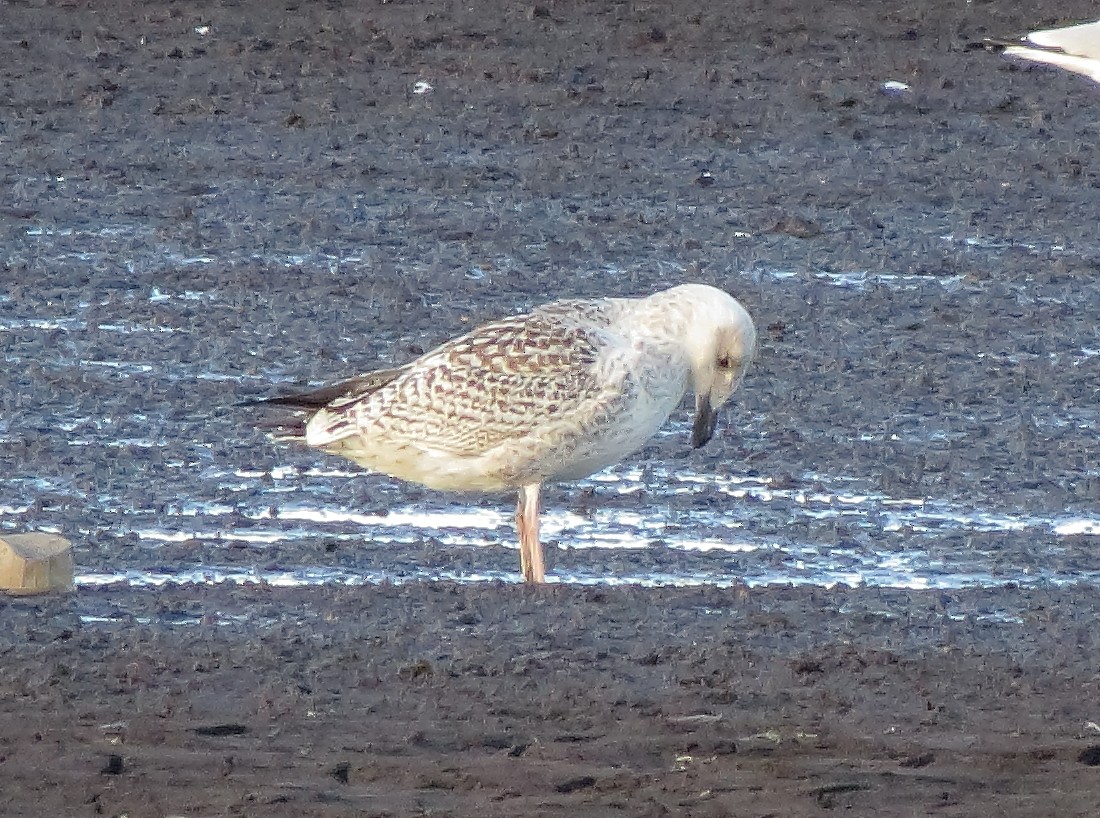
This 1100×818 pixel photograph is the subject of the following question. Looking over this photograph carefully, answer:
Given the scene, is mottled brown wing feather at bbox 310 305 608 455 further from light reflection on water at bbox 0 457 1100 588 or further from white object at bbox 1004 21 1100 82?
white object at bbox 1004 21 1100 82

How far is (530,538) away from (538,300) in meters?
3.68

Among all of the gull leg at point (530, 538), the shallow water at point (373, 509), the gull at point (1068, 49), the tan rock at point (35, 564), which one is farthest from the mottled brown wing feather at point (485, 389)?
the gull at point (1068, 49)

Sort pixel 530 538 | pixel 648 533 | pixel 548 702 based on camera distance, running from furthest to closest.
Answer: pixel 648 533
pixel 530 538
pixel 548 702

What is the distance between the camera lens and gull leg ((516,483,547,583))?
23.8 ft

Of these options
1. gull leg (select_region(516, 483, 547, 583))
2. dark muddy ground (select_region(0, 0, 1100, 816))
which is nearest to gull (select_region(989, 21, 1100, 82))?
dark muddy ground (select_region(0, 0, 1100, 816))

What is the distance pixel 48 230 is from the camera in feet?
38.9

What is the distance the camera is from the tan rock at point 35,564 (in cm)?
675

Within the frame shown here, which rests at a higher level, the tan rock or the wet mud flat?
the tan rock

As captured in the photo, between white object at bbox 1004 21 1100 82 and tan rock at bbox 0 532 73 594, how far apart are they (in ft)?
17.7

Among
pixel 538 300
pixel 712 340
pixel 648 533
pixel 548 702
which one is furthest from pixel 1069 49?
pixel 548 702

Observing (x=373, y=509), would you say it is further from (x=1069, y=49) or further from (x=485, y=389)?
(x=1069, y=49)

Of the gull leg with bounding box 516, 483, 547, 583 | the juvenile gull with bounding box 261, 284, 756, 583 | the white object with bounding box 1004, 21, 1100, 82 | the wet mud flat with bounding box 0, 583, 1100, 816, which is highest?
the white object with bounding box 1004, 21, 1100, 82

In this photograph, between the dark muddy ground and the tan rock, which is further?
the tan rock

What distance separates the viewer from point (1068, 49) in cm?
1059
